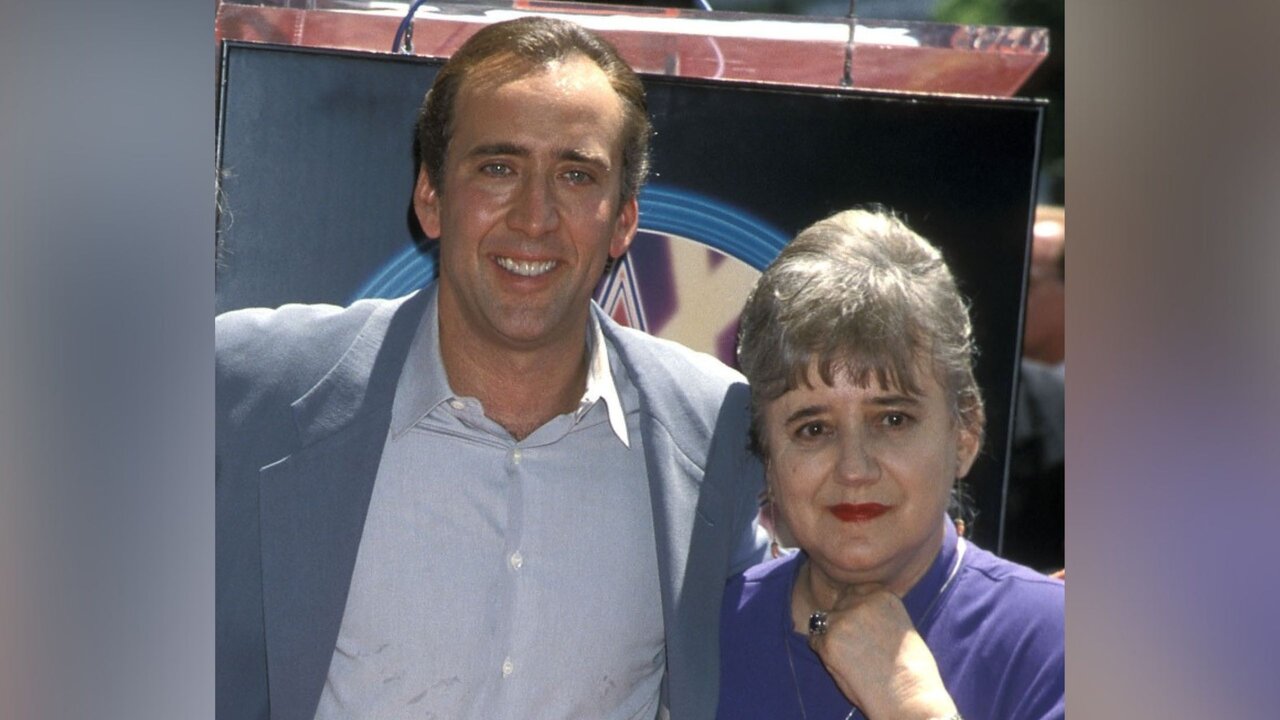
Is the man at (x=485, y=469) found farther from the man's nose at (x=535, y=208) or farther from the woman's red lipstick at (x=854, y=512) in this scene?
the woman's red lipstick at (x=854, y=512)

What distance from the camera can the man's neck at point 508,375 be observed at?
208 cm

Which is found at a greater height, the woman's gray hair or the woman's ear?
the woman's gray hair

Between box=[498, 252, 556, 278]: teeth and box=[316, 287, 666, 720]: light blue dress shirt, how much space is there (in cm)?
17

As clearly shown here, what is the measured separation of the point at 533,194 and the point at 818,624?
714mm

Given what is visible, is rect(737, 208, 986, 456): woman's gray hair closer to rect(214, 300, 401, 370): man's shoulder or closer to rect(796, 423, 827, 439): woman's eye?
rect(796, 423, 827, 439): woman's eye

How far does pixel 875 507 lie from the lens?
2.01 metres

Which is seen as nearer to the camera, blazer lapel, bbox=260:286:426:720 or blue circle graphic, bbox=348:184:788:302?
blazer lapel, bbox=260:286:426:720

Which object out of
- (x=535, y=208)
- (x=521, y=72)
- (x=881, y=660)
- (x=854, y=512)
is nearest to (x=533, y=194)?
(x=535, y=208)

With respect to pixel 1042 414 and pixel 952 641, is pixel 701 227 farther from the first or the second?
pixel 952 641

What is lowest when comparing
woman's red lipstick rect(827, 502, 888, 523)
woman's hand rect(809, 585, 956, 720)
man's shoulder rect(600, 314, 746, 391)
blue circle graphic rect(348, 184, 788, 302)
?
woman's hand rect(809, 585, 956, 720)

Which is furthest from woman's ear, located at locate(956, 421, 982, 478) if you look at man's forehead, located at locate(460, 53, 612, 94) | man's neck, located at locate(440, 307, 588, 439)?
man's forehead, located at locate(460, 53, 612, 94)

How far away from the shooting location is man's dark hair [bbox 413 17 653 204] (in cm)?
200
